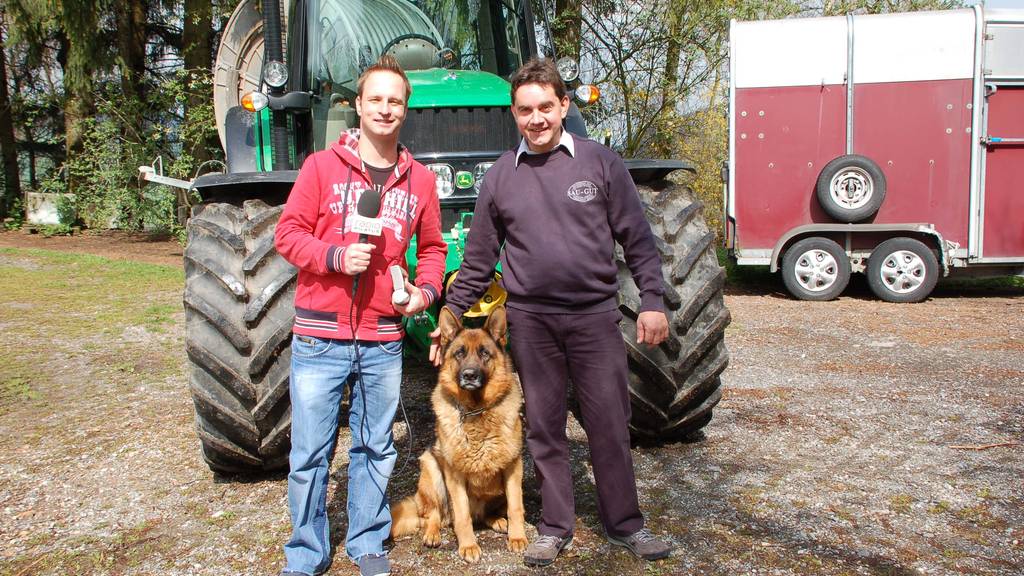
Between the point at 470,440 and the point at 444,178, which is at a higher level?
the point at 444,178

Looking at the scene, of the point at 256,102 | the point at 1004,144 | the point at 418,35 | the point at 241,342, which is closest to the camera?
the point at 241,342

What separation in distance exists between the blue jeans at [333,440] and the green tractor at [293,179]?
0.46 metres

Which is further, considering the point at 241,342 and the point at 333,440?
the point at 241,342

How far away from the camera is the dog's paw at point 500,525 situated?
3.33 m

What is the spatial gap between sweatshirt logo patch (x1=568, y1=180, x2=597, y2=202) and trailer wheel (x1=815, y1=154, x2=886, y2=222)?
24.0ft

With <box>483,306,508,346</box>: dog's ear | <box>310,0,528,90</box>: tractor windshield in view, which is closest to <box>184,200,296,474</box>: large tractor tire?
<box>483,306,508,346</box>: dog's ear

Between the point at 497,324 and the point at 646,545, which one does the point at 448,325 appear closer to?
the point at 497,324

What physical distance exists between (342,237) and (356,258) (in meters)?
0.27

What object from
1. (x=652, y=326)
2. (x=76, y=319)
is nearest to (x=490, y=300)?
(x=652, y=326)

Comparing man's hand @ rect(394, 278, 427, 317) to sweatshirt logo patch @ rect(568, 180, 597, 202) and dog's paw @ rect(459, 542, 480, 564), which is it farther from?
dog's paw @ rect(459, 542, 480, 564)

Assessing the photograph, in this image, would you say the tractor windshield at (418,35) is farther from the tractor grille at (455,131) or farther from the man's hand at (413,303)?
the man's hand at (413,303)

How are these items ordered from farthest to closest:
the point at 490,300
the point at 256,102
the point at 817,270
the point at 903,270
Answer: the point at 817,270 < the point at 903,270 < the point at 256,102 < the point at 490,300

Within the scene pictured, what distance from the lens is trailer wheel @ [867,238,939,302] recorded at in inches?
364

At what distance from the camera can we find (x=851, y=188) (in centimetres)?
938
